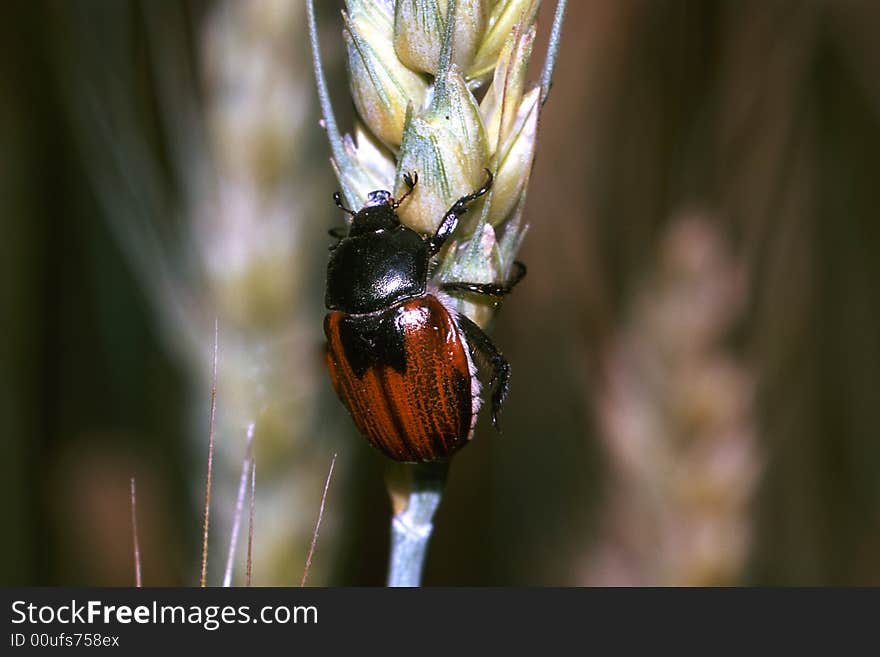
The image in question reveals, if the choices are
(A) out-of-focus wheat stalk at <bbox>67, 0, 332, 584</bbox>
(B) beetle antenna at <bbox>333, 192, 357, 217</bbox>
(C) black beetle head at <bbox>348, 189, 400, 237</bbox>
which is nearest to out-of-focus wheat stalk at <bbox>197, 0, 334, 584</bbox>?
(A) out-of-focus wheat stalk at <bbox>67, 0, 332, 584</bbox>

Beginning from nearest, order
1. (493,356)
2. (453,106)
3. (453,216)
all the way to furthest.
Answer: (453,106) < (453,216) < (493,356)

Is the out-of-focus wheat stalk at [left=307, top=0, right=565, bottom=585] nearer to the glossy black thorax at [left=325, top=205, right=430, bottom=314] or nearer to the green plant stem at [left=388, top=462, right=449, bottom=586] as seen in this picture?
the green plant stem at [left=388, top=462, right=449, bottom=586]

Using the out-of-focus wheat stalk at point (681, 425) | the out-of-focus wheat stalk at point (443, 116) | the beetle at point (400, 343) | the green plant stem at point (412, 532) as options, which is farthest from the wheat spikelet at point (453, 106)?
the out-of-focus wheat stalk at point (681, 425)

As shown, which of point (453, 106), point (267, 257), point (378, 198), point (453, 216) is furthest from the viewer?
point (267, 257)

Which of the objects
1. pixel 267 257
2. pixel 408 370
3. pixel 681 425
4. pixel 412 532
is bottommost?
pixel 412 532

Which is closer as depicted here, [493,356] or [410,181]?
[410,181]

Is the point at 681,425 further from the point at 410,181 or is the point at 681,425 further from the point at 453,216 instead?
the point at 410,181

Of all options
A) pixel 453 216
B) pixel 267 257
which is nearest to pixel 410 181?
pixel 453 216
